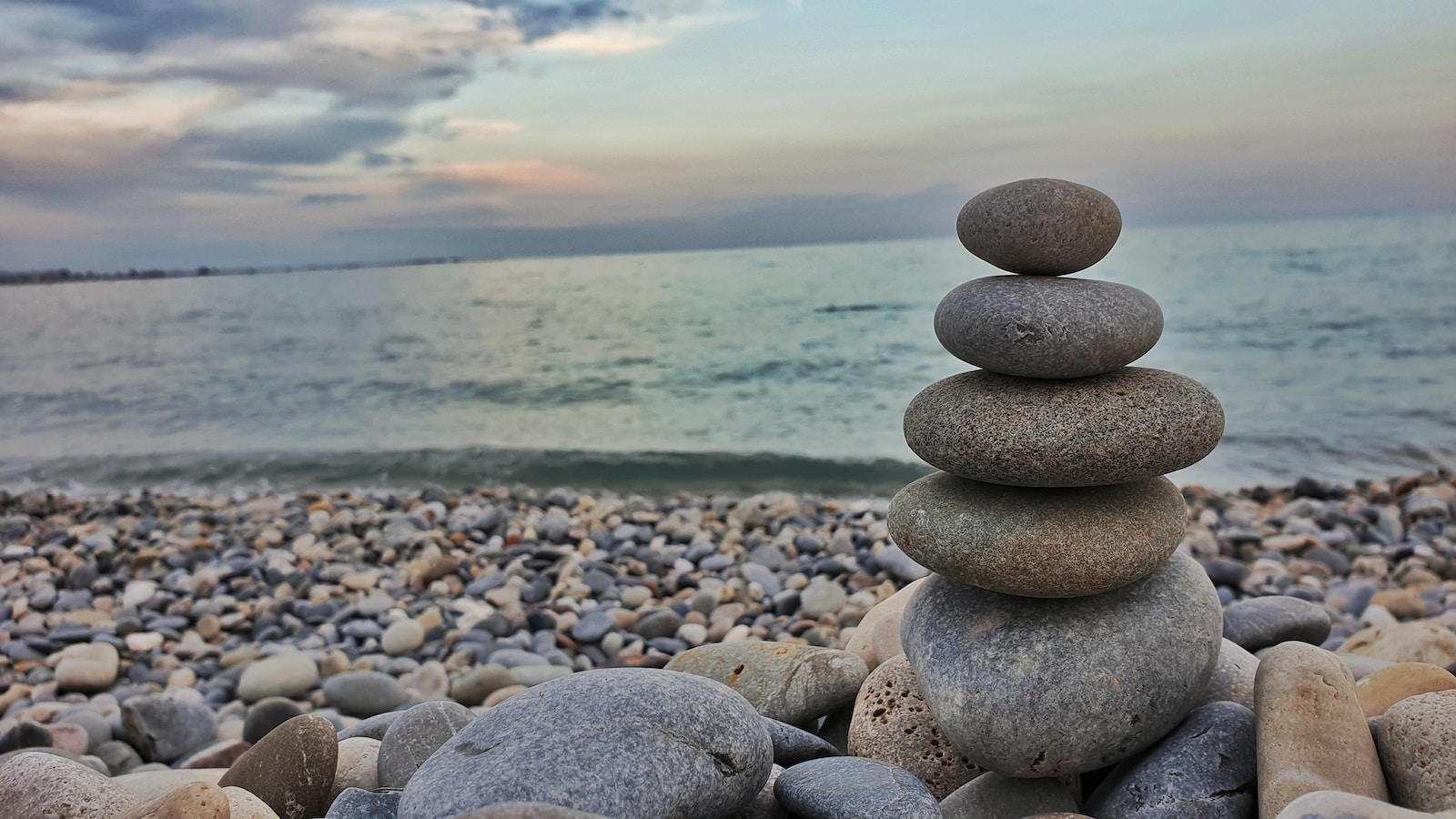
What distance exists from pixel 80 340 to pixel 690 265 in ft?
108

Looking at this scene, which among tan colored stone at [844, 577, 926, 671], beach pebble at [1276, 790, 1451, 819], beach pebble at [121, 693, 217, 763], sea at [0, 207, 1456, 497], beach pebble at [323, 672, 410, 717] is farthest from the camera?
sea at [0, 207, 1456, 497]

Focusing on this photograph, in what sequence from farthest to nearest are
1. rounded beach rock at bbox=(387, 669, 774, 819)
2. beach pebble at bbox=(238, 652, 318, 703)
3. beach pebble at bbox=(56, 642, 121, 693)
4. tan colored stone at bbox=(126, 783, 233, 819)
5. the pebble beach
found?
1. beach pebble at bbox=(56, 642, 121, 693)
2. beach pebble at bbox=(238, 652, 318, 703)
3. the pebble beach
4. tan colored stone at bbox=(126, 783, 233, 819)
5. rounded beach rock at bbox=(387, 669, 774, 819)

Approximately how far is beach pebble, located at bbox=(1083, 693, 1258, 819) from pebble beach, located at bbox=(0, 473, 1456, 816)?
0.20 feet

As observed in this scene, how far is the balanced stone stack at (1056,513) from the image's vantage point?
9.27 feet

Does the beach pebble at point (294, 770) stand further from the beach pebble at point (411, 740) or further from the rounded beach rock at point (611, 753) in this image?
the rounded beach rock at point (611, 753)

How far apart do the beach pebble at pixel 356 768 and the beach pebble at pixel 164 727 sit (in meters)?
2.01

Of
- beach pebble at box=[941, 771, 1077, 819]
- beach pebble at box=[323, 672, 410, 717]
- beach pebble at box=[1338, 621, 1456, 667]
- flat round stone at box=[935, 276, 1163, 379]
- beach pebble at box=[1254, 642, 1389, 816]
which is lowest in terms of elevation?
beach pebble at box=[323, 672, 410, 717]

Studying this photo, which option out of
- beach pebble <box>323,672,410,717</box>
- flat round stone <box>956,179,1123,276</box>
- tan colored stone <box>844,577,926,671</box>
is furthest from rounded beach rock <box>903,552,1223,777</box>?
beach pebble <box>323,672,410,717</box>

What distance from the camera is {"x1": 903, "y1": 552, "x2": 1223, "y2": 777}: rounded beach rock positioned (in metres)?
2.83

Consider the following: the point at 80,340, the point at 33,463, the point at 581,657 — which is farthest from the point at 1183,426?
the point at 80,340

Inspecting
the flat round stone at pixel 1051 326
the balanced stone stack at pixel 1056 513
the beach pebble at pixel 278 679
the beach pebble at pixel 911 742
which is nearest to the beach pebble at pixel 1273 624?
the balanced stone stack at pixel 1056 513

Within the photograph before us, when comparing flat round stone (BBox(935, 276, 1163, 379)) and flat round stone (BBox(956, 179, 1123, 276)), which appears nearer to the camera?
flat round stone (BBox(935, 276, 1163, 379))

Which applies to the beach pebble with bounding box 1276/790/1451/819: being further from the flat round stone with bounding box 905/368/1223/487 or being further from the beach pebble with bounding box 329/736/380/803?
the beach pebble with bounding box 329/736/380/803

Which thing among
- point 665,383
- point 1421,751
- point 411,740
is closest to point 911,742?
point 1421,751
